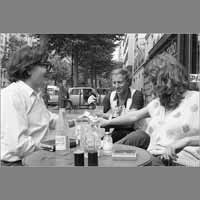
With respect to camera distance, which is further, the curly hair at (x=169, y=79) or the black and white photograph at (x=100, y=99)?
the curly hair at (x=169, y=79)

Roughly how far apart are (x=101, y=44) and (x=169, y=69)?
55 cm

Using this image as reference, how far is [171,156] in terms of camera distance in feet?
5.95

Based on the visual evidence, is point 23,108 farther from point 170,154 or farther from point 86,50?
point 170,154

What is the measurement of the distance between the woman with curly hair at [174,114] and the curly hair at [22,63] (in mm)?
835

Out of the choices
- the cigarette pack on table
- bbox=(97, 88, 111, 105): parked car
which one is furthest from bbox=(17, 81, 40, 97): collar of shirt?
the cigarette pack on table

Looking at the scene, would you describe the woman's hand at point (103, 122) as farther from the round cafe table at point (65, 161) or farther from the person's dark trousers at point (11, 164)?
the person's dark trousers at point (11, 164)

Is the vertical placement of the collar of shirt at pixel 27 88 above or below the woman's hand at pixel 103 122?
above

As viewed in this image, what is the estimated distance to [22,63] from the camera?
5.75ft

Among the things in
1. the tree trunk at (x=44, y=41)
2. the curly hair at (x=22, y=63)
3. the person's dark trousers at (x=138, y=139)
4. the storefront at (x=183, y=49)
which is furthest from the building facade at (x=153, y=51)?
the curly hair at (x=22, y=63)

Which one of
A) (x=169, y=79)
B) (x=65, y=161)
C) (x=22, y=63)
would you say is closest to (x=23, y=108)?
(x=22, y=63)

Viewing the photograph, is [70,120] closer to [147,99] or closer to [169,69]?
[147,99]

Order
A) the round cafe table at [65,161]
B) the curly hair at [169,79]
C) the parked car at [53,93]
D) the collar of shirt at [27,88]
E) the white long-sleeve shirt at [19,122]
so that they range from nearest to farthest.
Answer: the round cafe table at [65,161]
the white long-sleeve shirt at [19,122]
the collar of shirt at [27,88]
the curly hair at [169,79]
the parked car at [53,93]

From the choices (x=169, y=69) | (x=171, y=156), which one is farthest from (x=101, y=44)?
(x=171, y=156)

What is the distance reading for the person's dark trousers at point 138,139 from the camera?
6.68 feet
